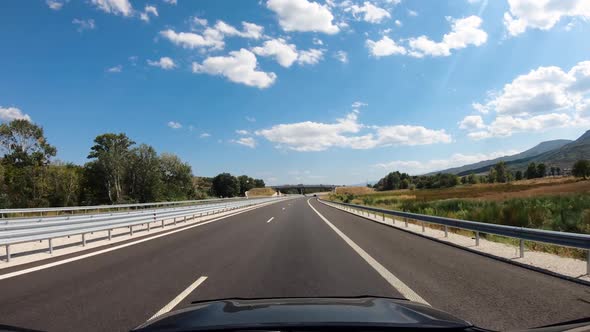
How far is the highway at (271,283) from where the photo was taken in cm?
498

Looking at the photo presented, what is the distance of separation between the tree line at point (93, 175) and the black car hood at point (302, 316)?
157 feet

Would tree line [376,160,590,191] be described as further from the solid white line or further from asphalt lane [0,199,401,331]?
the solid white line

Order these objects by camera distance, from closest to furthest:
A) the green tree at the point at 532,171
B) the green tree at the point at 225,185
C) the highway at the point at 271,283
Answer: the highway at the point at 271,283, the green tree at the point at 225,185, the green tree at the point at 532,171

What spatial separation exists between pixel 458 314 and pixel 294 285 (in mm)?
2581

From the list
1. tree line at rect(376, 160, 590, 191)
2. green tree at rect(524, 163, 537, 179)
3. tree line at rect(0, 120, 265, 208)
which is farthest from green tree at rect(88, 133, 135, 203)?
green tree at rect(524, 163, 537, 179)

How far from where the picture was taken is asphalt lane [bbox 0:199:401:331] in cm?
505

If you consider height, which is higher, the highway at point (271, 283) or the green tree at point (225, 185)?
the green tree at point (225, 185)

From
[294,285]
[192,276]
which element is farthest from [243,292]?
[192,276]

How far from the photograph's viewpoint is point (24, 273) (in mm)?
7828

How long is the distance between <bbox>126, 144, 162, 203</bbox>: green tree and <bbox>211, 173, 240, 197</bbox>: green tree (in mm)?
73138

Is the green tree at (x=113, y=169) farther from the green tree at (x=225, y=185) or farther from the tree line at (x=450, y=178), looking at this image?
the tree line at (x=450, y=178)

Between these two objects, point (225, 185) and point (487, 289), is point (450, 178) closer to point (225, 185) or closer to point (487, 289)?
point (225, 185)

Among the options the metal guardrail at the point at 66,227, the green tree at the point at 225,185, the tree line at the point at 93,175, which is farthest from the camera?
the green tree at the point at 225,185

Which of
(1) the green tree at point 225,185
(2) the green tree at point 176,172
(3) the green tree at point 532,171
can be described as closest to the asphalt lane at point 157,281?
(2) the green tree at point 176,172
